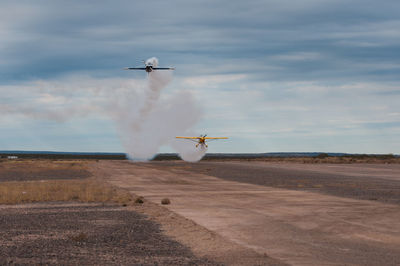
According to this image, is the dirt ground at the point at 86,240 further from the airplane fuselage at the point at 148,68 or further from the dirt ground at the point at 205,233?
the airplane fuselage at the point at 148,68

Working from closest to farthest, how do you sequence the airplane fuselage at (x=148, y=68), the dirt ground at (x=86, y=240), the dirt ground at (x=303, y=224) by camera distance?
1. the dirt ground at (x=86, y=240)
2. the dirt ground at (x=303, y=224)
3. the airplane fuselage at (x=148, y=68)

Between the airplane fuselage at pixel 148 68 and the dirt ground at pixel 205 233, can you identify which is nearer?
the dirt ground at pixel 205 233

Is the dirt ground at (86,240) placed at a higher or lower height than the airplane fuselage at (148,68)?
lower

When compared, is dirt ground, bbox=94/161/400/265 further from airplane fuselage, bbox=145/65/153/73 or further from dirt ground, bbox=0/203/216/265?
airplane fuselage, bbox=145/65/153/73

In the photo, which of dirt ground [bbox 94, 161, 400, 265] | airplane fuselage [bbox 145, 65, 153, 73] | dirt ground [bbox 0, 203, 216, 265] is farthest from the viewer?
airplane fuselage [bbox 145, 65, 153, 73]

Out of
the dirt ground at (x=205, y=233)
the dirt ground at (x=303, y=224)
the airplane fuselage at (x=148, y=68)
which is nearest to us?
the dirt ground at (x=205, y=233)

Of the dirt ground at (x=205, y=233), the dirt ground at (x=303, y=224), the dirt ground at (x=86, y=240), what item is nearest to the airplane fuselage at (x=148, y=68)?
the dirt ground at (x=303, y=224)

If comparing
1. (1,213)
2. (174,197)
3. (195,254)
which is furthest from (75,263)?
(174,197)

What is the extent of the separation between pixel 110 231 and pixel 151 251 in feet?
15.4

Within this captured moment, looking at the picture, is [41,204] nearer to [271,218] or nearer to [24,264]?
[271,218]

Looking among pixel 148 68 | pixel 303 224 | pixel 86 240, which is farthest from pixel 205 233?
pixel 148 68

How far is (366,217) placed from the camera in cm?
2317

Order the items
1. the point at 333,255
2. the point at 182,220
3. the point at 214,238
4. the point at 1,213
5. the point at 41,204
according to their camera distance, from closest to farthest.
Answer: the point at 333,255
the point at 214,238
the point at 182,220
the point at 1,213
the point at 41,204

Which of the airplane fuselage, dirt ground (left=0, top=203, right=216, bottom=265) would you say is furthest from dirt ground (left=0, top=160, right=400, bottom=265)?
the airplane fuselage
